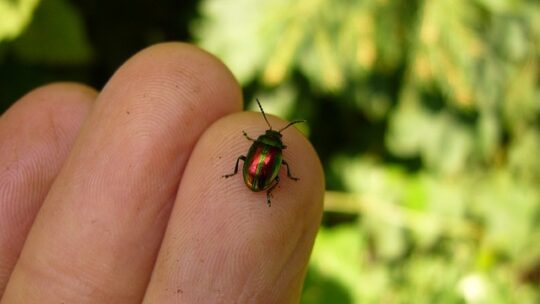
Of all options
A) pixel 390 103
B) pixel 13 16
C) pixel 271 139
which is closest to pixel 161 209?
pixel 271 139

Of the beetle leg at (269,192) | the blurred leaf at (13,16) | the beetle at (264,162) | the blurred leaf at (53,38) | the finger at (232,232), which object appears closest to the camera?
the finger at (232,232)

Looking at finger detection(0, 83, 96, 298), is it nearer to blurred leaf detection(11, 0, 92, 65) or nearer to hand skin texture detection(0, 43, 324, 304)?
hand skin texture detection(0, 43, 324, 304)

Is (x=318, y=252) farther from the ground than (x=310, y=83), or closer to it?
closer to it

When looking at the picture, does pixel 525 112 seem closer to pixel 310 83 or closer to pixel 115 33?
pixel 310 83

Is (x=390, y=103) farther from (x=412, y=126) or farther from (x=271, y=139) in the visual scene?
(x=271, y=139)

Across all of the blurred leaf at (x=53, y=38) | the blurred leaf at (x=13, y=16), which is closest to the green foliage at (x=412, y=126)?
the blurred leaf at (x=53, y=38)

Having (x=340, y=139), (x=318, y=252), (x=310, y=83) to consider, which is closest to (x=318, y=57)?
(x=310, y=83)

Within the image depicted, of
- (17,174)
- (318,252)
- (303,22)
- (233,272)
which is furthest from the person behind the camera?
(318,252)

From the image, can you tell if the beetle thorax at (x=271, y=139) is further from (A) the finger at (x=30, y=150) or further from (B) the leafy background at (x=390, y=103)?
(B) the leafy background at (x=390, y=103)
